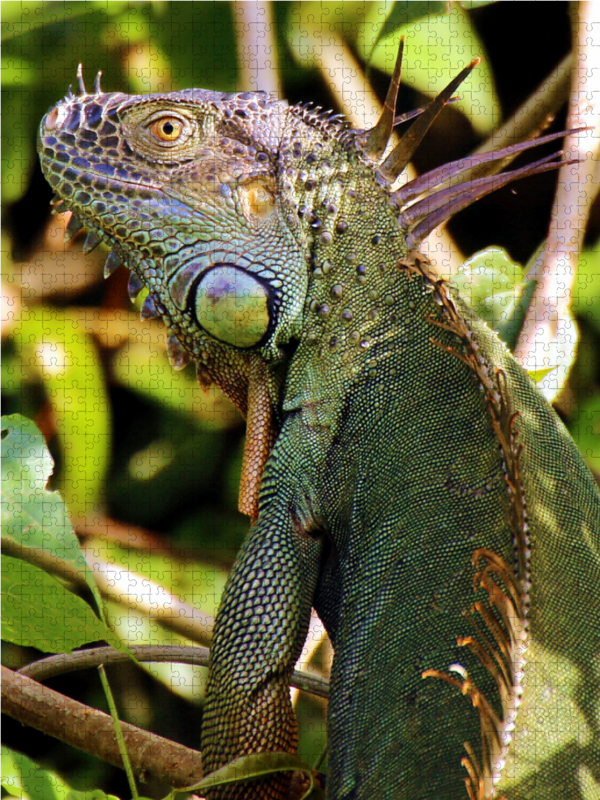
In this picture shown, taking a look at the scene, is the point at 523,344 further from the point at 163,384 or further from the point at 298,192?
the point at 163,384

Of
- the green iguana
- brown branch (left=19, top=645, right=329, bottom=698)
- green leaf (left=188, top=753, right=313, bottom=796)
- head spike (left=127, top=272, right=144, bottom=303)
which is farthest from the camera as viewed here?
head spike (left=127, top=272, right=144, bottom=303)

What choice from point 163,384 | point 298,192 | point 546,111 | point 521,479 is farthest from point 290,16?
point 521,479

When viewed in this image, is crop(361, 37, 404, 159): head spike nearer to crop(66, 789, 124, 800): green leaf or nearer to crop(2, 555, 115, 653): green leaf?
crop(2, 555, 115, 653): green leaf

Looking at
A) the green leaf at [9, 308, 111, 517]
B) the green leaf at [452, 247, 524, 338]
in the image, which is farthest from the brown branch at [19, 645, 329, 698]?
the green leaf at [9, 308, 111, 517]

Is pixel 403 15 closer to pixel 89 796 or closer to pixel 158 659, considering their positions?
pixel 158 659

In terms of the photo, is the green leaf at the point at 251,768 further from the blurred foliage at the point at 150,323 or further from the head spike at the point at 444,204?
the blurred foliage at the point at 150,323

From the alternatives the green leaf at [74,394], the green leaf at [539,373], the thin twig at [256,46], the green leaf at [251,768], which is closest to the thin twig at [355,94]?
the thin twig at [256,46]
